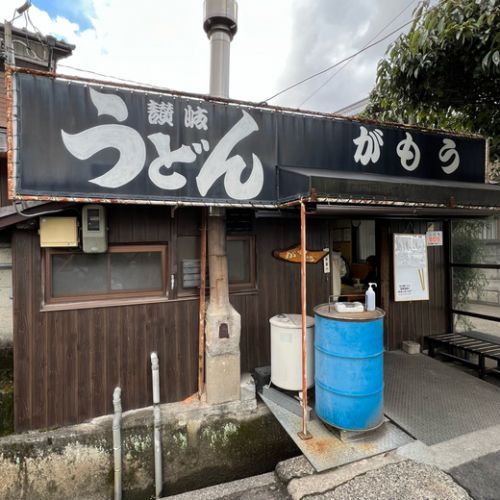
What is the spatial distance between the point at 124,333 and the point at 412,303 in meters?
5.42

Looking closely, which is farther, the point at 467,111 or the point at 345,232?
the point at 345,232

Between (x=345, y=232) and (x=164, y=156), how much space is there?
7344 millimetres

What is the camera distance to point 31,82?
→ 310 cm

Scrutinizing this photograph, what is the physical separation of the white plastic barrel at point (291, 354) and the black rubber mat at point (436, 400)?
119 centimetres

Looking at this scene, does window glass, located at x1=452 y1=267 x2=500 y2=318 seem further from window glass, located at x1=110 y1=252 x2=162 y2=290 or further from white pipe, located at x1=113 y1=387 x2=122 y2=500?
white pipe, located at x1=113 y1=387 x2=122 y2=500

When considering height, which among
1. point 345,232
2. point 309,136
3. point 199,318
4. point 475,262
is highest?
point 309,136

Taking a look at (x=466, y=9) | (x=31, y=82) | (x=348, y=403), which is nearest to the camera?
(x=31, y=82)

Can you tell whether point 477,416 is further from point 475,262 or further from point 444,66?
point 444,66

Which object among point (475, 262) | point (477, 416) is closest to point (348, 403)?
point (477, 416)

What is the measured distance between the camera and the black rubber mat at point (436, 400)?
3.82 m

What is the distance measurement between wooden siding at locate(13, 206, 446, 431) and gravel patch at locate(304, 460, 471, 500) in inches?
89.6

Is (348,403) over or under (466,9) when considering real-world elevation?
under

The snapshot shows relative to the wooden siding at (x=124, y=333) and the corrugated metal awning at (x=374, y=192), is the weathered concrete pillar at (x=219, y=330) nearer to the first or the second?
the wooden siding at (x=124, y=333)

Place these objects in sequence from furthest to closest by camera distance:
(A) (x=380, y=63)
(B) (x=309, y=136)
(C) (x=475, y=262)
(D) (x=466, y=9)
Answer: (C) (x=475, y=262) < (A) (x=380, y=63) < (B) (x=309, y=136) < (D) (x=466, y=9)
